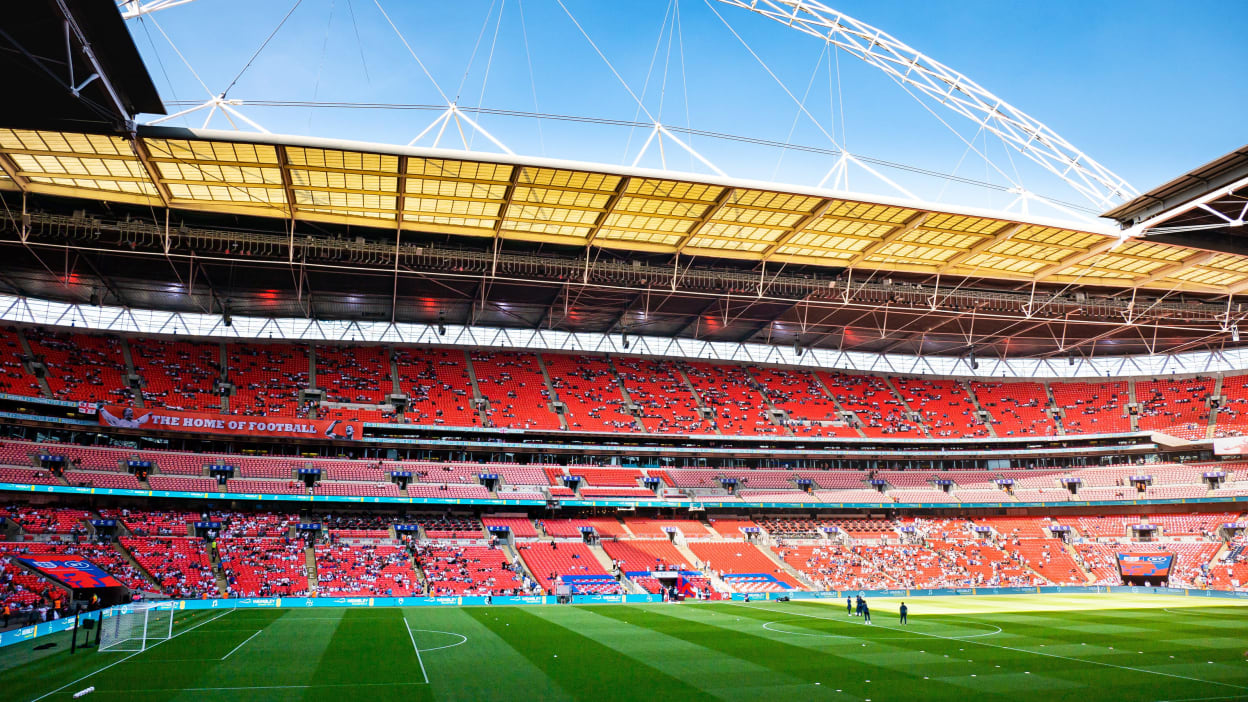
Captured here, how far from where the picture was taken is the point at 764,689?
17172 millimetres

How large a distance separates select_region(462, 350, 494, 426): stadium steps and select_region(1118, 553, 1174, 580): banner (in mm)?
46559

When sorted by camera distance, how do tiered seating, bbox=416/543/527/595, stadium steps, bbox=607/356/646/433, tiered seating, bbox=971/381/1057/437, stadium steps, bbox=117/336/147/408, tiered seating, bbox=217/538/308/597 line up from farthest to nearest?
tiered seating, bbox=971/381/1057/437 < stadium steps, bbox=607/356/646/433 < stadium steps, bbox=117/336/147/408 < tiered seating, bbox=416/543/527/595 < tiered seating, bbox=217/538/308/597

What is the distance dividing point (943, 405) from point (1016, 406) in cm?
671

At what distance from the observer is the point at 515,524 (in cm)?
5216

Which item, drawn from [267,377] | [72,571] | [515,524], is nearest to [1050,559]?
[515,524]

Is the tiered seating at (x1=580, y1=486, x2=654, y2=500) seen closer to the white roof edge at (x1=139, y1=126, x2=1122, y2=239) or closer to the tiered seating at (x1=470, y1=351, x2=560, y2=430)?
the tiered seating at (x1=470, y1=351, x2=560, y2=430)

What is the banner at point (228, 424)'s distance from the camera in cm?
4681

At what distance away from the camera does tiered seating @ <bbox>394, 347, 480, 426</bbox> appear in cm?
5588

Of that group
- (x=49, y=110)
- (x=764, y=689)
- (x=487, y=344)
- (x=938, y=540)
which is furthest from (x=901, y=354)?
(x=49, y=110)

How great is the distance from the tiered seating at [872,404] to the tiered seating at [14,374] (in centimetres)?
5910

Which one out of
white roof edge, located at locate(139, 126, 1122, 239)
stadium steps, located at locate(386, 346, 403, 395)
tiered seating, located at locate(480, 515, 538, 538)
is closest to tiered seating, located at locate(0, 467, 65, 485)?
stadium steps, located at locate(386, 346, 403, 395)

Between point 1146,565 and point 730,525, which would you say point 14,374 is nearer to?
point 730,525

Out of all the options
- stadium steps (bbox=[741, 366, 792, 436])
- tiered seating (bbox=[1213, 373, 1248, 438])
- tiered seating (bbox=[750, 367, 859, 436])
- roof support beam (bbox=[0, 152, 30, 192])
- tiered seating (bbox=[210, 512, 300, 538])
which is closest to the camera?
roof support beam (bbox=[0, 152, 30, 192])

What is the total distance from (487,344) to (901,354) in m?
40.0
